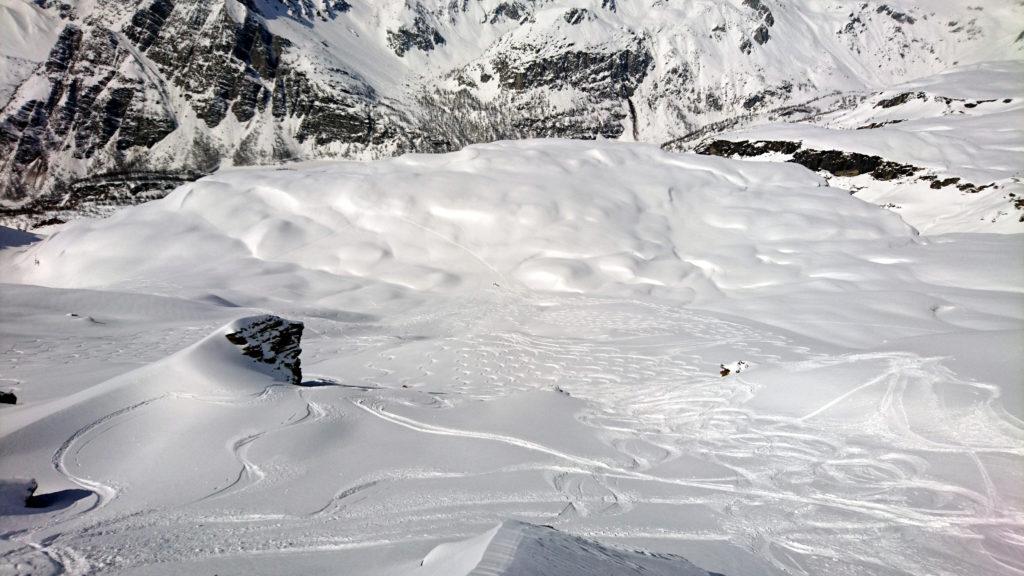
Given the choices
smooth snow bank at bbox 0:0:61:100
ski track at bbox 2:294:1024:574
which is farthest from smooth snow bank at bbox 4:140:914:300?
smooth snow bank at bbox 0:0:61:100

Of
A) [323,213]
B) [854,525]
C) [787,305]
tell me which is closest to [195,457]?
[854,525]

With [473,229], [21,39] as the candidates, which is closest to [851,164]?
[473,229]

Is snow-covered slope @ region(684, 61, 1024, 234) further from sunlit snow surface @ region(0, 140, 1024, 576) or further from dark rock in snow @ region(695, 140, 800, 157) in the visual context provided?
sunlit snow surface @ region(0, 140, 1024, 576)

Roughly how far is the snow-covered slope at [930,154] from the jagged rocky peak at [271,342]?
47.4 m

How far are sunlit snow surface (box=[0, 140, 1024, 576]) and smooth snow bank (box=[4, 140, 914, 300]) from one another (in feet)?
0.96

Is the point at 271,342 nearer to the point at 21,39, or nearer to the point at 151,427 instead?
the point at 151,427

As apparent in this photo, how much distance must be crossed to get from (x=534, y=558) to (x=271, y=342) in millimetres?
9122

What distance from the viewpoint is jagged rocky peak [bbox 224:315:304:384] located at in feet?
34.6

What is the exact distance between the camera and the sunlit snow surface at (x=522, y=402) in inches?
234

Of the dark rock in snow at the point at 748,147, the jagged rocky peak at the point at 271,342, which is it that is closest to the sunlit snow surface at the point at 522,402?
the jagged rocky peak at the point at 271,342

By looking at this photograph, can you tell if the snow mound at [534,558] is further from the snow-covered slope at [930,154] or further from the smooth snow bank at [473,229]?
the snow-covered slope at [930,154]

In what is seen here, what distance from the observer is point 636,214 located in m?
36.1

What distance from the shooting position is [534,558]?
348cm

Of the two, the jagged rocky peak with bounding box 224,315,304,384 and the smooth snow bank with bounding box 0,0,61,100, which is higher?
the smooth snow bank with bounding box 0,0,61,100
